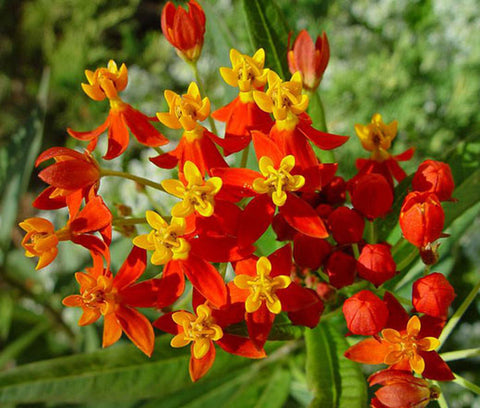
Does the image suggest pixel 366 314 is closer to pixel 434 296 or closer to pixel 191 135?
pixel 434 296

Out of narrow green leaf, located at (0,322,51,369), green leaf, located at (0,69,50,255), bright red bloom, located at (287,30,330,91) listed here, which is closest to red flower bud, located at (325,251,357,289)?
bright red bloom, located at (287,30,330,91)

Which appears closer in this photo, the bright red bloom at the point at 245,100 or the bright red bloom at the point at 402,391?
the bright red bloom at the point at 402,391

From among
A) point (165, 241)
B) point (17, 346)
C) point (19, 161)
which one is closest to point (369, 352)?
point (165, 241)

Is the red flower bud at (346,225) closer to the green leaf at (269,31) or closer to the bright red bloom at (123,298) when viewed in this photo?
the bright red bloom at (123,298)

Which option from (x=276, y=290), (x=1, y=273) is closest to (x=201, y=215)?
(x=276, y=290)

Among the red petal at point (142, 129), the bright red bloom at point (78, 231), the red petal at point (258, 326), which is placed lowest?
the red petal at point (258, 326)

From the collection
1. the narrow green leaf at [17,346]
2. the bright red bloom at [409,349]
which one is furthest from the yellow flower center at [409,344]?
the narrow green leaf at [17,346]

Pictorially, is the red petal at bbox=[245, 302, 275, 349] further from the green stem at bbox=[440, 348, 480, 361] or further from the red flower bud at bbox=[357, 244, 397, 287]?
the green stem at bbox=[440, 348, 480, 361]
